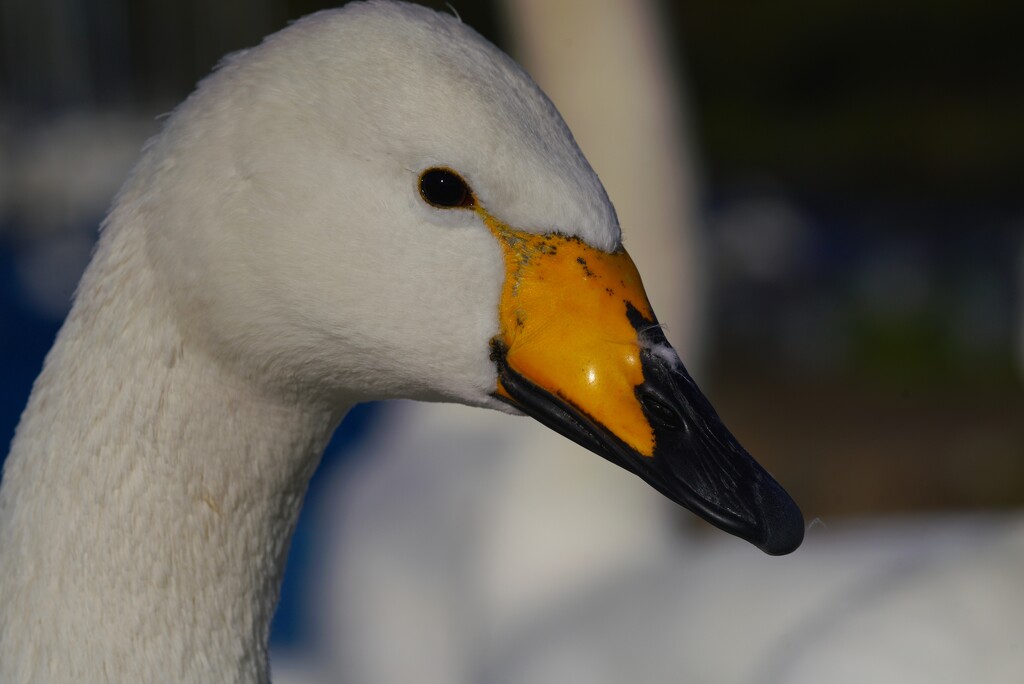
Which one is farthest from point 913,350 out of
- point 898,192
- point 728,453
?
point 728,453

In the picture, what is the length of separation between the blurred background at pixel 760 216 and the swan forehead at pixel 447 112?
5.47ft

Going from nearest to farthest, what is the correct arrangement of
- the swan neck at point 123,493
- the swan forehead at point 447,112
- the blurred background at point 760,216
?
the swan forehead at point 447,112 → the swan neck at point 123,493 → the blurred background at point 760,216

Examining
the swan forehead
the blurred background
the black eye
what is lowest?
the blurred background

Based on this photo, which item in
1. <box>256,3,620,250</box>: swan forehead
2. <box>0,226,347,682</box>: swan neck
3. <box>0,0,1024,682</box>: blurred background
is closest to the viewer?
<box>256,3,620,250</box>: swan forehead

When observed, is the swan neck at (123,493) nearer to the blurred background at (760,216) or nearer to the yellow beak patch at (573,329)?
the yellow beak patch at (573,329)

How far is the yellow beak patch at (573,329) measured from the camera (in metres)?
1.76

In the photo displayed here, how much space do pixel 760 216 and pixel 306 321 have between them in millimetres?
12284

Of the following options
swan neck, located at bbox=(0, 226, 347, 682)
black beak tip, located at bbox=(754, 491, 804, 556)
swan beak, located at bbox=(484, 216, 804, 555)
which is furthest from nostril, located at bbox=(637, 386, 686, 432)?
swan neck, located at bbox=(0, 226, 347, 682)

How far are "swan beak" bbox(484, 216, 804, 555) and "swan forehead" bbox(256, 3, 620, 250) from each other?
50 millimetres

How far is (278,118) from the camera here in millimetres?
1732

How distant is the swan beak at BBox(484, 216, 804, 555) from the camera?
176 cm

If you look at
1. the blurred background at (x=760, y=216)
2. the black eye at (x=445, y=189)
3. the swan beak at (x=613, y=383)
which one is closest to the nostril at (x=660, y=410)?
the swan beak at (x=613, y=383)

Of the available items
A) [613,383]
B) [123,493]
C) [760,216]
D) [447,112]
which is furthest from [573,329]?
[760,216]

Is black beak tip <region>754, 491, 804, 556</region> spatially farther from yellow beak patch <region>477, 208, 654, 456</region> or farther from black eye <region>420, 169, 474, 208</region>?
black eye <region>420, 169, 474, 208</region>
